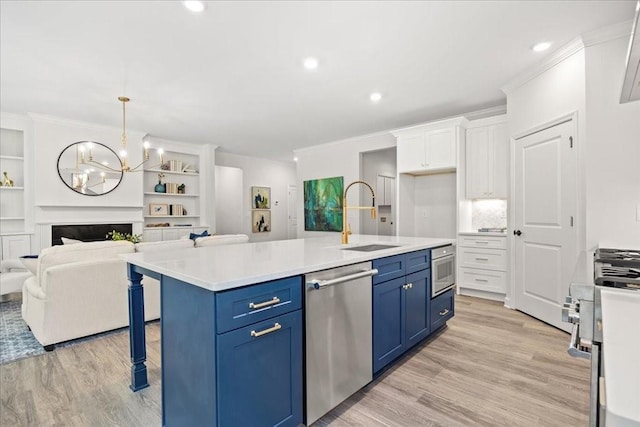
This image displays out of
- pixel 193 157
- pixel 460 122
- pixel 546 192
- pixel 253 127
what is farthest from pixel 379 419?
pixel 193 157

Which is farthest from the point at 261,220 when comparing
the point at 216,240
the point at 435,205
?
the point at 216,240

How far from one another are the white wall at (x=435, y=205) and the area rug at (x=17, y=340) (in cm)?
458

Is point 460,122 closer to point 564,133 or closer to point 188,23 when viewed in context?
point 564,133

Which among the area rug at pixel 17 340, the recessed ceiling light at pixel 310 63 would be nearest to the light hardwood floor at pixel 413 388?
the area rug at pixel 17 340

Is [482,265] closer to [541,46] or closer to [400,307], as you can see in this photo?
[400,307]

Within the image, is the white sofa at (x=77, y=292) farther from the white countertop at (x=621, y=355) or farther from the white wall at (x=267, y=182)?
the white wall at (x=267, y=182)

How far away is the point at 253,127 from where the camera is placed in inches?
221

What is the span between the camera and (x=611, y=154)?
267cm

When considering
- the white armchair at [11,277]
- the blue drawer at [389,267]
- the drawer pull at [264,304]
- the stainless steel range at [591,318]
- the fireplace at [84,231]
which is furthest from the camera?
the fireplace at [84,231]

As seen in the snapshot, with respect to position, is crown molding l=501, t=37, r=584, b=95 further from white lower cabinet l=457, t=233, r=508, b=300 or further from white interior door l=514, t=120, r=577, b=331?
white lower cabinet l=457, t=233, r=508, b=300

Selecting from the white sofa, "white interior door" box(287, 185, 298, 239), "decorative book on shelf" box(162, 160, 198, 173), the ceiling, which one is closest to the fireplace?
"decorative book on shelf" box(162, 160, 198, 173)

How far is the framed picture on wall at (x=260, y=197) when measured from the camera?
8.43m

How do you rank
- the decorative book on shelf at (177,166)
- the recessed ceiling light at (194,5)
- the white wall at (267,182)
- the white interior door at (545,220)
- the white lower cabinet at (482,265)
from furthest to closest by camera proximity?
the white wall at (267,182)
the decorative book on shelf at (177,166)
the white lower cabinet at (482,265)
the white interior door at (545,220)
the recessed ceiling light at (194,5)

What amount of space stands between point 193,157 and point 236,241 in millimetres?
4186
